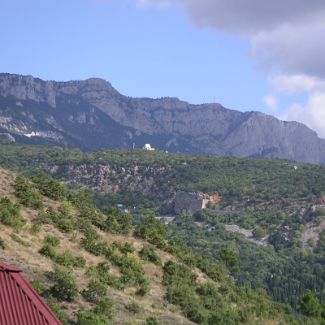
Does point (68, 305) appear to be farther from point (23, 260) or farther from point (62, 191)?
point (62, 191)

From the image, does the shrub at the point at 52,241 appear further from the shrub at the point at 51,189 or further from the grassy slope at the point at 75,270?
the shrub at the point at 51,189

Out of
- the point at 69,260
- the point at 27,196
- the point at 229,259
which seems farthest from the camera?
the point at 229,259

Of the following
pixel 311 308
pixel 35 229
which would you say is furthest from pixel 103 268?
pixel 311 308

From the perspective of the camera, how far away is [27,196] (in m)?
32.3

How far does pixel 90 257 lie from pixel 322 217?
157 meters

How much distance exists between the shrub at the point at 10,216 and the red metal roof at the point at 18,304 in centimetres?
1679

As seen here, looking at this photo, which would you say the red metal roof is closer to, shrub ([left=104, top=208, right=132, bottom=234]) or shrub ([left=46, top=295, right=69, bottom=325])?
shrub ([left=46, top=295, right=69, bottom=325])

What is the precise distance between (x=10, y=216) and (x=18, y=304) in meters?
17.8

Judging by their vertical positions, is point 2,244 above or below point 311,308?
above

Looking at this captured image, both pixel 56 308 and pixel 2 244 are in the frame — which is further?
pixel 2 244

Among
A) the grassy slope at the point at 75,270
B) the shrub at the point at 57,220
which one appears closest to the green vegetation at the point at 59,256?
the grassy slope at the point at 75,270

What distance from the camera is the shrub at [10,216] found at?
27844 mm

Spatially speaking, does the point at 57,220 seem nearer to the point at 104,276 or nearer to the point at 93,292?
the point at 104,276

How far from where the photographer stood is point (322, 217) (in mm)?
177125
